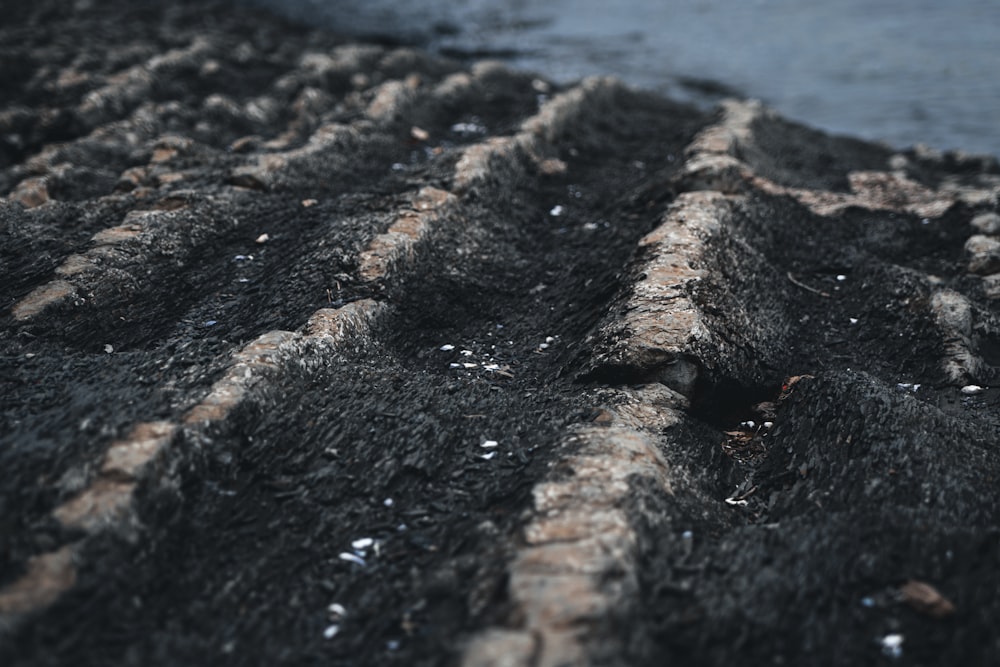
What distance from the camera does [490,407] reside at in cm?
242

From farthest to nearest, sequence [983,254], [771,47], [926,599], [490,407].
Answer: [771,47]
[983,254]
[490,407]
[926,599]

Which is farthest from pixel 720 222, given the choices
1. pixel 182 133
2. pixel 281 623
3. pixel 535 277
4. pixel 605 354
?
pixel 182 133

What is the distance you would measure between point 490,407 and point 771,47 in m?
9.42

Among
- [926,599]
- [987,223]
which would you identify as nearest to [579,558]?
[926,599]

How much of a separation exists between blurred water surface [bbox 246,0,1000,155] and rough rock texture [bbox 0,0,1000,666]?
428 centimetres

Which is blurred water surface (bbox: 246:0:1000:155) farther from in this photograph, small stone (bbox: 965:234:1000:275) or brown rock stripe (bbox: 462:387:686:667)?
brown rock stripe (bbox: 462:387:686:667)

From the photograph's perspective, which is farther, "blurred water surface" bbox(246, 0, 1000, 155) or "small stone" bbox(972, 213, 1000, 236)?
"blurred water surface" bbox(246, 0, 1000, 155)

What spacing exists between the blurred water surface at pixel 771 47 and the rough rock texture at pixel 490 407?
428cm

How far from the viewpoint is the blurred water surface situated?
8273 millimetres

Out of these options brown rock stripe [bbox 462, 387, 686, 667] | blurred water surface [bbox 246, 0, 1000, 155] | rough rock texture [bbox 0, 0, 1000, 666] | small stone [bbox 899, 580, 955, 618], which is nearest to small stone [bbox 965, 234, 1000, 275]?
rough rock texture [bbox 0, 0, 1000, 666]

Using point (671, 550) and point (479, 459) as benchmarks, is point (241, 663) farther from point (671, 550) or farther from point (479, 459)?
point (671, 550)

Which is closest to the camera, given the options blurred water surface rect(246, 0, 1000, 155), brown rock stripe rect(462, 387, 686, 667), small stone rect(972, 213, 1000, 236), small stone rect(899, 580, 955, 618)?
brown rock stripe rect(462, 387, 686, 667)

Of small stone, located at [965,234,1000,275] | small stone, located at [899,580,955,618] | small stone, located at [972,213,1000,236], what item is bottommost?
small stone, located at [899,580,955,618]

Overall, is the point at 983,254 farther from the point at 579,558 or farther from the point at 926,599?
the point at 579,558
